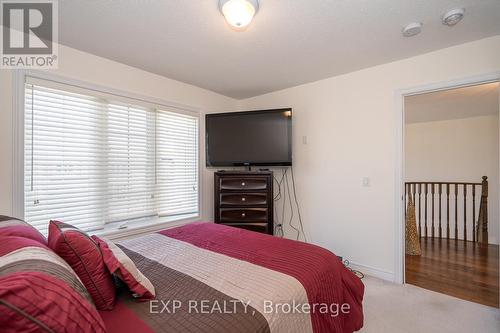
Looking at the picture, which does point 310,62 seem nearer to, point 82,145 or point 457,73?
point 457,73

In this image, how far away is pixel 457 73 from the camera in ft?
7.47

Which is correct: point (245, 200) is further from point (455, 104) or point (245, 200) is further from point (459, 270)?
point (455, 104)

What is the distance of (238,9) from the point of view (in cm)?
158

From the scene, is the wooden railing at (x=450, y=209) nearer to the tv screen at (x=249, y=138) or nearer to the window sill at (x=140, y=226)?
the tv screen at (x=249, y=138)

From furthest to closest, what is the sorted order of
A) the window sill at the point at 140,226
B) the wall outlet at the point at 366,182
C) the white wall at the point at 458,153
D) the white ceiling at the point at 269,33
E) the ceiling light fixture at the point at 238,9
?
the white wall at the point at 458,153 < the wall outlet at the point at 366,182 < the window sill at the point at 140,226 < the white ceiling at the point at 269,33 < the ceiling light fixture at the point at 238,9

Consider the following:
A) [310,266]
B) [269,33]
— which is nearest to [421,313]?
[310,266]

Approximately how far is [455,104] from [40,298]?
204 inches

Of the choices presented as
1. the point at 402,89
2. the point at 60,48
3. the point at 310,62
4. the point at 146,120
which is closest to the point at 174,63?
the point at 146,120

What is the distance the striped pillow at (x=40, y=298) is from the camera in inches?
23.0

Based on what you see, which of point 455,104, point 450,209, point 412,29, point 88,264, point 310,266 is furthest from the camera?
point 450,209

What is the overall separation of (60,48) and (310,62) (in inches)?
98.2

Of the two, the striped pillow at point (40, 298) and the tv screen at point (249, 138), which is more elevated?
the tv screen at point (249, 138)

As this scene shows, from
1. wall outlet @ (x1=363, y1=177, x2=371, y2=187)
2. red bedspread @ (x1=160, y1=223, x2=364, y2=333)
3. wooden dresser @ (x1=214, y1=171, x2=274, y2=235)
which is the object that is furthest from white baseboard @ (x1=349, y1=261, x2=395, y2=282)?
red bedspread @ (x1=160, y1=223, x2=364, y2=333)

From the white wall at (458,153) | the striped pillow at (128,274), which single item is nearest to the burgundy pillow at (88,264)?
the striped pillow at (128,274)
